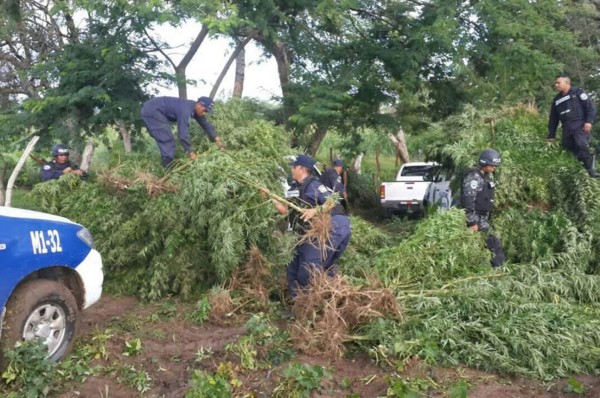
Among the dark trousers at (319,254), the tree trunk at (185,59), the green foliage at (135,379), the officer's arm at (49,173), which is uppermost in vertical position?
the tree trunk at (185,59)

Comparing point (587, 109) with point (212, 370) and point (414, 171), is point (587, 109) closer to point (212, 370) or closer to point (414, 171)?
point (212, 370)

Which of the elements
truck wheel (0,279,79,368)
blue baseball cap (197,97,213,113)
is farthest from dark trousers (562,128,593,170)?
truck wheel (0,279,79,368)

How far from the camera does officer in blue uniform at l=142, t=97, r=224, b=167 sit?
23.8ft

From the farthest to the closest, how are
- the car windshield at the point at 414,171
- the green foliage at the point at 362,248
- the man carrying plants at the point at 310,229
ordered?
the car windshield at the point at 414,171
the green foliage at the point at 362,248
the man carrying plants at the point at 310,229

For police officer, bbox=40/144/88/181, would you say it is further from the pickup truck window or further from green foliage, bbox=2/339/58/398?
the pickup truck window

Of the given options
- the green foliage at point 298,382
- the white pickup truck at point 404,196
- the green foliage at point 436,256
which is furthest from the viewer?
the white pickup truck at point 404,196

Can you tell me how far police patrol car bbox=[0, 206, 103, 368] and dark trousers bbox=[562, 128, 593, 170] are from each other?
6393 millimetres

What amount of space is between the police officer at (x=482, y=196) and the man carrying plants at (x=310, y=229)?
200 centimetres

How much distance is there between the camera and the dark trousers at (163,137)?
730cm

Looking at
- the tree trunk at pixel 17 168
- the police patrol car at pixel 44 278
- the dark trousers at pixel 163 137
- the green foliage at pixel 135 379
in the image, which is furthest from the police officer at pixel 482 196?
A: the tree trunk at pixel 17 168

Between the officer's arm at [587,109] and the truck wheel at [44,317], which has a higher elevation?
the officer's arm at [587,109]

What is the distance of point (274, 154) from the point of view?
7305mm

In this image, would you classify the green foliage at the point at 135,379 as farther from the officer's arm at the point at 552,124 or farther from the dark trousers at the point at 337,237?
the officer's arm at the point at 552,124

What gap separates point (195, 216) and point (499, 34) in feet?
27.0
